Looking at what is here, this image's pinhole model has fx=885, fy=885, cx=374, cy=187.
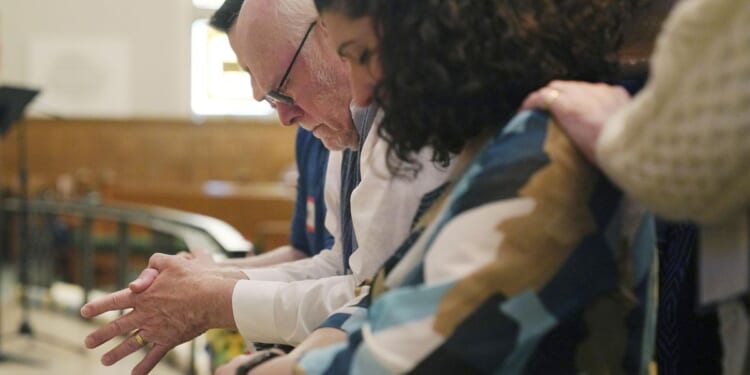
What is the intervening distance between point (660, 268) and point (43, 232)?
724cm

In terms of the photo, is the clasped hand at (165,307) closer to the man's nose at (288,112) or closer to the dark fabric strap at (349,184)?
the dark fabric strap at (349,184)

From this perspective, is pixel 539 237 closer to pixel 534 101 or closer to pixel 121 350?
pixel 534 101

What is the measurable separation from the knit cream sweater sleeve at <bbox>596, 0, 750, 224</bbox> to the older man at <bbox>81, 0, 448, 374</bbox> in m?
0.43

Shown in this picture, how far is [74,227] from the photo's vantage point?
8680 millimetres

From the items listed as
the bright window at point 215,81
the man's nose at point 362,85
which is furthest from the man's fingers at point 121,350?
the bright window at point 215,81

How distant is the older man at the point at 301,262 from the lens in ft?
4.44

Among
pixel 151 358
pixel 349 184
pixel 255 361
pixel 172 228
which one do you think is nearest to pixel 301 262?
pixel 349 184

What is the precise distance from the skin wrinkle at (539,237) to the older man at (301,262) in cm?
31

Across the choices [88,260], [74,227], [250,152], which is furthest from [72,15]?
[88,260]

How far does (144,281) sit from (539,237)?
35.9 inches

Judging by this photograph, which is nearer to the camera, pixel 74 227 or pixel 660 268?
pixel 660 268

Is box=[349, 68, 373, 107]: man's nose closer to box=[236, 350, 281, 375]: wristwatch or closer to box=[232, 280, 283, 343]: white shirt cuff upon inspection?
box=[236, 350, 281, 375]: wristwatch

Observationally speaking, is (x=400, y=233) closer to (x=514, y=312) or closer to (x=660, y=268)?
(x=514, y=312)

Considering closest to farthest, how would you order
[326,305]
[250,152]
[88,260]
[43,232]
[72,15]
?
[326,305] < [88,260] < [43,232] < [250,152] < [72,15]
